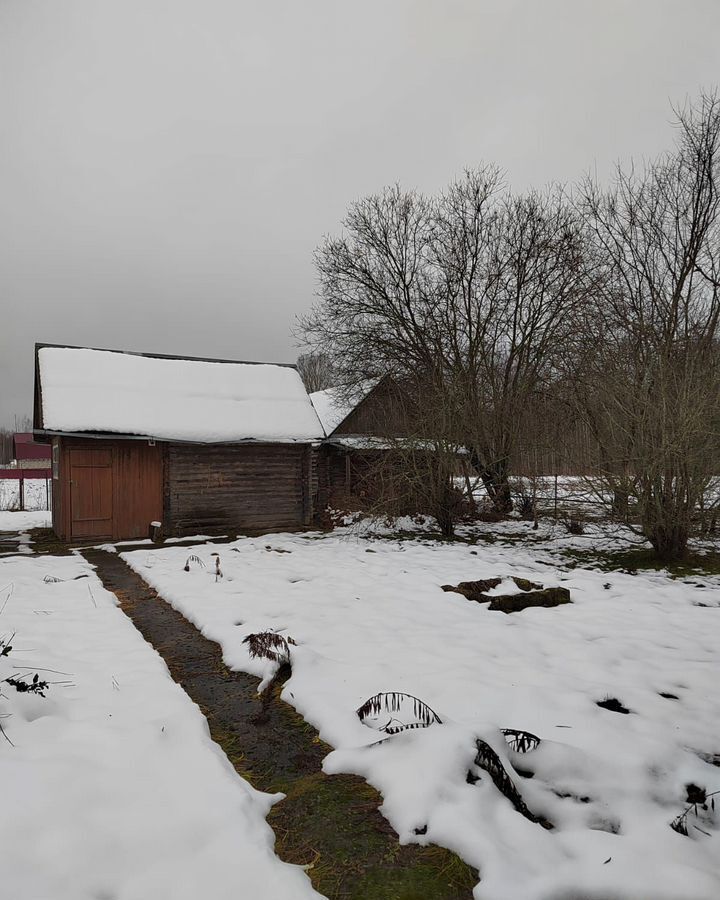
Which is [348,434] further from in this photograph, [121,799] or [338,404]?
[121,799]

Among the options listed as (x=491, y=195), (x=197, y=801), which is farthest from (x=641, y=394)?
(x=491, y=195)

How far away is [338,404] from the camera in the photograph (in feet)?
63.1

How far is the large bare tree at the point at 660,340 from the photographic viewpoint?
871 cm

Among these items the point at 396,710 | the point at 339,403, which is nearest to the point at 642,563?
the point at 396,710

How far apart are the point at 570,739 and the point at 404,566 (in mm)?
6042

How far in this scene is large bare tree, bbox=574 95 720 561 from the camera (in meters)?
8.71

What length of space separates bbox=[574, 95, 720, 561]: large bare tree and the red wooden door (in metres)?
10.9

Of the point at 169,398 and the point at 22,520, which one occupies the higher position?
the point at 169,398

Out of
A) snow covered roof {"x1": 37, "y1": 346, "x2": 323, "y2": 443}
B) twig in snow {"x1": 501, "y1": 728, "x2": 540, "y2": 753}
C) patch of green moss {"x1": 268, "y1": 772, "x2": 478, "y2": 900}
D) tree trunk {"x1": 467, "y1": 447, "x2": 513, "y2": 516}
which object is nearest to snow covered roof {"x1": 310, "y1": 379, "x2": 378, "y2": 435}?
snow covered roof {"x1": 37, "y1": 346, "x2": 323, "y2": 443}

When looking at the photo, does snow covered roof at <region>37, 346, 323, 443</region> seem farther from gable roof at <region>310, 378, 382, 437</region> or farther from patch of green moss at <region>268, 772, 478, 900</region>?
patch of green moss at <region>268, 772, 478, 900</region>

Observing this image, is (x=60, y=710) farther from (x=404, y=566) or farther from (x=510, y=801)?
(x=404, y=566)

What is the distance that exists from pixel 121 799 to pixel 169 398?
13.2 m

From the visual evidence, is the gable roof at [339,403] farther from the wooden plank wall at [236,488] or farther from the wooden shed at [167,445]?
the wooden plank wall at [236,488]

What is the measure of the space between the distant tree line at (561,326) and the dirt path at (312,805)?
712 cm
